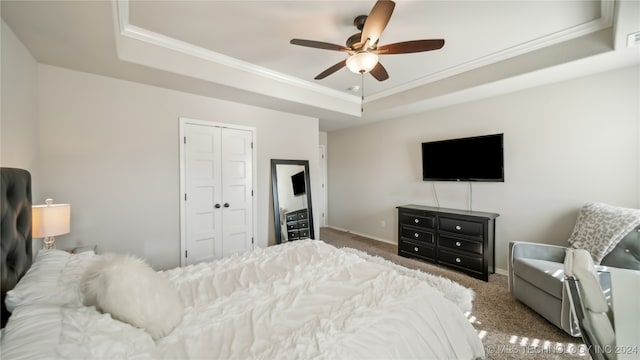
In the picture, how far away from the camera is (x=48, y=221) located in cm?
174

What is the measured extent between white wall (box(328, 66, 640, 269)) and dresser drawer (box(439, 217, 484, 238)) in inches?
19.0

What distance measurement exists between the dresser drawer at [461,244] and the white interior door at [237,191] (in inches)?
110

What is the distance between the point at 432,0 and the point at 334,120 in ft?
9.21

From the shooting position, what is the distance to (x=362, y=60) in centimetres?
198

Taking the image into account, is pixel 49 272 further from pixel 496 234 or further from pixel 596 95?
pixel 596 95

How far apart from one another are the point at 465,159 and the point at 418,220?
1123mm

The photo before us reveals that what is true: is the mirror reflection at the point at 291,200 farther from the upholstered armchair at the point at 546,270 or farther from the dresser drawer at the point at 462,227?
the upholstered armchair at the point at 546,270

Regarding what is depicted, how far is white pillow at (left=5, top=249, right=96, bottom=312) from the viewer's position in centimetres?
96

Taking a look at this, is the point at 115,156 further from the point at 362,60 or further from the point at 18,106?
the point at 362,60

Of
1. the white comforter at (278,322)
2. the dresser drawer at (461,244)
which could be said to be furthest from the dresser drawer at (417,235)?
the white comforter at (278,322)

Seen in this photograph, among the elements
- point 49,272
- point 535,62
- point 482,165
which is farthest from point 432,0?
point 49,272

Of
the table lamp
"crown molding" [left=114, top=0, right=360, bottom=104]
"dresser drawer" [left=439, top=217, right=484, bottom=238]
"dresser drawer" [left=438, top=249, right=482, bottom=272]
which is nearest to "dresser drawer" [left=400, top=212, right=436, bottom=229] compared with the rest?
"dresser drawer" [left=439, top=217, right=484, bottom=238]

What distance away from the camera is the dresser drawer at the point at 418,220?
3566 millimetres

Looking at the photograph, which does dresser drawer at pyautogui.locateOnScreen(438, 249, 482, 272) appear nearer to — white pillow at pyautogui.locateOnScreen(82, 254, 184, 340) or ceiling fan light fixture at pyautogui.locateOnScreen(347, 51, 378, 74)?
ceiling fan light fixture at pyautogui.locateOnScreen(347, 51, 378, 74)
